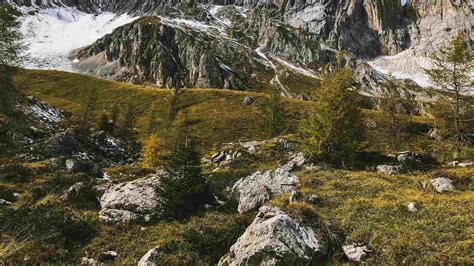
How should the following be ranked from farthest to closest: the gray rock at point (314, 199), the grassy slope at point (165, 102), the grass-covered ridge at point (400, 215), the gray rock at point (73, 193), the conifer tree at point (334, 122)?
the grassy slope at point (165, 102) → the conifer tree at point (334, 122) → the gray rock at point (73, 193) → the gray rock at point (314, 199) → the grass-covered ridge at point (400, 215)

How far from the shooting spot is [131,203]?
73.7ft

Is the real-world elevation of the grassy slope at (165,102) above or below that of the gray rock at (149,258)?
below

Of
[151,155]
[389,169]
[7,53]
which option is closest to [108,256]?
[389,169]

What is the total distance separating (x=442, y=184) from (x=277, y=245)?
1342 centimetres

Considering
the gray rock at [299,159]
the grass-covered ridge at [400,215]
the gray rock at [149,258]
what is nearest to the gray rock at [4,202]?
the gray rock at [149,258]

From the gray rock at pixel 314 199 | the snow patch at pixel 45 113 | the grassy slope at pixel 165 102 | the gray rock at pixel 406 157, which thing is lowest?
the grassy slope at pixel 165 102

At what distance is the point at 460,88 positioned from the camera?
3822 centimetres

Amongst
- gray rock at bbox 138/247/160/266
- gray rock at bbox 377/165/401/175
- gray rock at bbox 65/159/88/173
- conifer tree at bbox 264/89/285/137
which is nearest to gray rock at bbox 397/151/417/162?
gray rock at bbox 377/165/401/175

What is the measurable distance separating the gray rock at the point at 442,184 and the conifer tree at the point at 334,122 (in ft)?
25.3

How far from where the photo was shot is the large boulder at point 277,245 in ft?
49.5

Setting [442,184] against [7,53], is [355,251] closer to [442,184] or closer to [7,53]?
[442,184]

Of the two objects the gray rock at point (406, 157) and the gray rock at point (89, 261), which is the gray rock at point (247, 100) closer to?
the gray rock at point (406, 157)

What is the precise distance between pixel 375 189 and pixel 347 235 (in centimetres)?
638

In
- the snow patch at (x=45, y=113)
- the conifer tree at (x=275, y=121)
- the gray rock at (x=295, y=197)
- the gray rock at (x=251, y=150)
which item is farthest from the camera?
the snow patch at (x=45, y=113)
